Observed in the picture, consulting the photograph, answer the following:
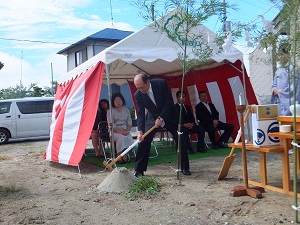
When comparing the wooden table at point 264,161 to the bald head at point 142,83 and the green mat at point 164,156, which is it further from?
the green mat at point 164,156

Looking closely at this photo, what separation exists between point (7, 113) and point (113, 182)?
9.51m

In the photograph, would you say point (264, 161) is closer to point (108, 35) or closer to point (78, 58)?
point (108, 35)

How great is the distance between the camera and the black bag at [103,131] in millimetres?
7660

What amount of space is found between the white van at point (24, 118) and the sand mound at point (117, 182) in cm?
917

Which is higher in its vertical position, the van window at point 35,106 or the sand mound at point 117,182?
the van window at point 35,106

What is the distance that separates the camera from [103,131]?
7.75m

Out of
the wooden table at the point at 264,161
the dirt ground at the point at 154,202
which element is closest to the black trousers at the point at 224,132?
the dirt ground at the point at 154,202

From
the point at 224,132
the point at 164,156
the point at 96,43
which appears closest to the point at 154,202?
the point at 164,156

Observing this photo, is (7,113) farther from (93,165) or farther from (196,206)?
(196,206)

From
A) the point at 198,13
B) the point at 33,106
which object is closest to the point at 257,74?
the point at 33,106

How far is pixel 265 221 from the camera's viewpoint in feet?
11.5

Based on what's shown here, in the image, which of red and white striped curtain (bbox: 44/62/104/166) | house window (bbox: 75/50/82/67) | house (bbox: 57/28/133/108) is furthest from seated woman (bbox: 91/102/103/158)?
house window (bbox: 75/50/82/67)

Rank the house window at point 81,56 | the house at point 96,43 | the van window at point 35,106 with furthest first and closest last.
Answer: the house window at point 81,56, the house at point 96,43, the van window at point 35,106

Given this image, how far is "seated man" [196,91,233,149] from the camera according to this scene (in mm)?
8570
